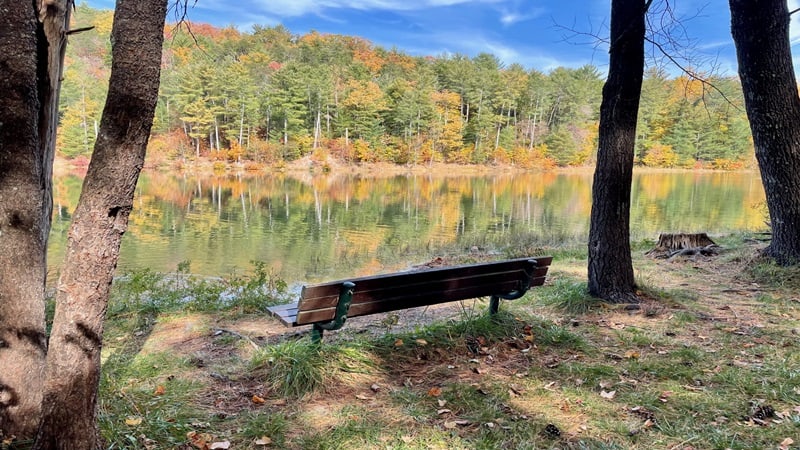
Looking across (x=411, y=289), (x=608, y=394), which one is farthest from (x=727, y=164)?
(x=411, y=289)

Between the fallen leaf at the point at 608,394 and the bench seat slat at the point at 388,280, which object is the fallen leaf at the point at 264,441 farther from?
the fallen leaf at the point at 608,394

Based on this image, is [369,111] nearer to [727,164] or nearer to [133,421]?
[727,164]

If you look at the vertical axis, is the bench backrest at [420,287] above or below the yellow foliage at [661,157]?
below

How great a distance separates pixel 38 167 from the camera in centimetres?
215

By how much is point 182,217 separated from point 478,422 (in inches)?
590

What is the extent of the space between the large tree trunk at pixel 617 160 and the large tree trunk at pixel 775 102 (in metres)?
Answer: 1.90

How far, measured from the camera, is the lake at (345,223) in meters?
10.1

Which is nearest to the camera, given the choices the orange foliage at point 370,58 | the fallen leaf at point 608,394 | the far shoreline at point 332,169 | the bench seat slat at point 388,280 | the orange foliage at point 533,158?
the fallen leaf at point 608,394

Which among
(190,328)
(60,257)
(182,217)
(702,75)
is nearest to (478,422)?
(190,328)

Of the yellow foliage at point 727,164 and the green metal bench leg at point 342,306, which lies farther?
the yellow foliage at point 727,164

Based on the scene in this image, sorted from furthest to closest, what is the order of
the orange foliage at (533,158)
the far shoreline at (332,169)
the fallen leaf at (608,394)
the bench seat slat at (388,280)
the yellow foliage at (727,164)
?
the orange foliage at (533,158), the yellow foliage at (727,164), the far shoreline at (332,169), the bench seat slat at (388,280), the fallen leaf at (608,394)

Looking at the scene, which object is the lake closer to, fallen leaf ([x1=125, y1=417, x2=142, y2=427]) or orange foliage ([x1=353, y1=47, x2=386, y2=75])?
fallen leaf ([x1=125, y1=417, x2=142, y2=427])

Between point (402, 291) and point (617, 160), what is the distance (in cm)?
247

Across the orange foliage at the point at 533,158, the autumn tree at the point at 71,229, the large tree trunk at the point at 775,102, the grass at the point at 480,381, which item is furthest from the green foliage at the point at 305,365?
the orange foliage at the point at 533,158
